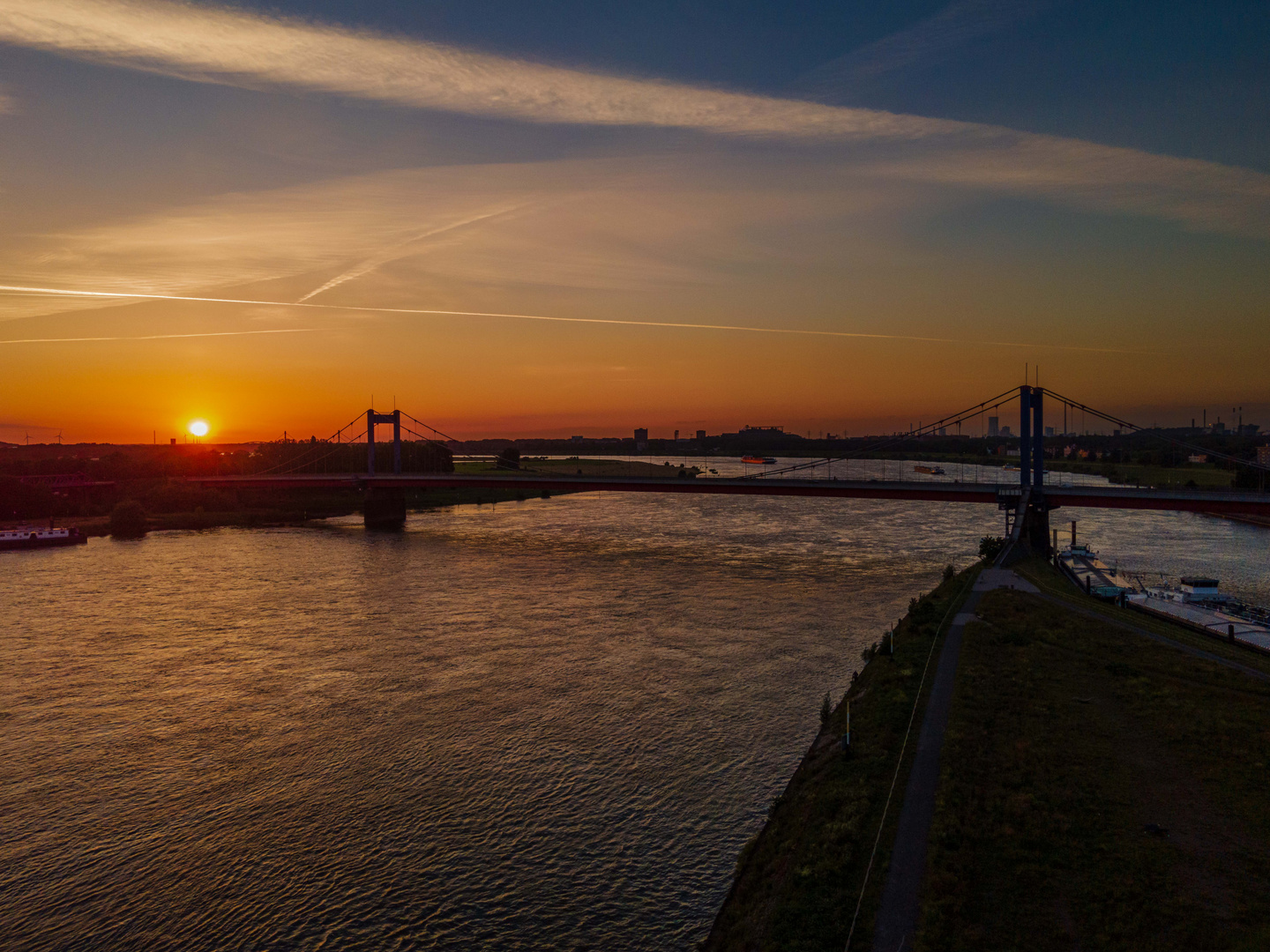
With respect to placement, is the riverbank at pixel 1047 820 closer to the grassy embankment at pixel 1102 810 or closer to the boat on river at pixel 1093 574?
the grassy embankment at pixel 1102 810

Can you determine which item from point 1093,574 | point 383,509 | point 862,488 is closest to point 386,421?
point 383,509

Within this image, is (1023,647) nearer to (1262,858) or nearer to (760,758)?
(760,758)

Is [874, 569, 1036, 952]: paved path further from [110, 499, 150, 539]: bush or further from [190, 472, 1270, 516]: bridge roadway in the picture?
[110, 499, 150, 539]: bush

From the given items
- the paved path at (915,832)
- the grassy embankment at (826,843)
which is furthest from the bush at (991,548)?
the grassy embankment at (826,843)

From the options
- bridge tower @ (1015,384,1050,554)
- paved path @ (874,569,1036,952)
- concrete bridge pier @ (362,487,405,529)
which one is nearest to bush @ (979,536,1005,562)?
bridge tower @ (1015,384,1050,554)

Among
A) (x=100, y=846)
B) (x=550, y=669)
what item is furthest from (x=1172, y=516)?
(x=100, y=846)

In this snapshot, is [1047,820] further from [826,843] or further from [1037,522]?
[1037,522]

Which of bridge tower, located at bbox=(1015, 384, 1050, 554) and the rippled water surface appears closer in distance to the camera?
the rippled water surface
